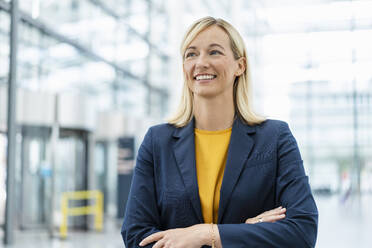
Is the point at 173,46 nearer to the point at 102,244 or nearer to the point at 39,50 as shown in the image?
the point at 39,50

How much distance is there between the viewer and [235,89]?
183 cm

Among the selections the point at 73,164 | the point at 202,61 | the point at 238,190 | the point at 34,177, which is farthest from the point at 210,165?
the point at 73,164

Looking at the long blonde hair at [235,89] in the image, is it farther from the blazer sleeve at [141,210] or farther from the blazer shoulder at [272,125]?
the blazer sleeve at [141,210]

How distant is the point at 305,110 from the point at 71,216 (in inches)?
451

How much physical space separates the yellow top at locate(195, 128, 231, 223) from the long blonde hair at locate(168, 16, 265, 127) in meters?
0.09

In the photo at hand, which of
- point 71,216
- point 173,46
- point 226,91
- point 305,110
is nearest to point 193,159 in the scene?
point 226,91

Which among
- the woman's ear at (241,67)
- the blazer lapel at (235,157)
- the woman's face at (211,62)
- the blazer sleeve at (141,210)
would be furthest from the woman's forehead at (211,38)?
the blazer sleeve at (141,210)

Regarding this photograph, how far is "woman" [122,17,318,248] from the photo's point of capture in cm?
157

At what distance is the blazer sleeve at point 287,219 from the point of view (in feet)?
5.04

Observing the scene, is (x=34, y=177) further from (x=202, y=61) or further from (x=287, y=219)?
(x=287, y=219)

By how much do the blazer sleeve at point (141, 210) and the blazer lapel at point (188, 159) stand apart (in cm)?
14

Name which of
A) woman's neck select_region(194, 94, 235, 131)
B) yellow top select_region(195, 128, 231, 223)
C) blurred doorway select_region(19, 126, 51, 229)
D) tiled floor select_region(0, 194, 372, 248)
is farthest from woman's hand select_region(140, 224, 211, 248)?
blurred doorway select_region(19, 126, 51, 229)

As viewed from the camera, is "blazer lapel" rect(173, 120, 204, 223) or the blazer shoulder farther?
the blazer shoulder

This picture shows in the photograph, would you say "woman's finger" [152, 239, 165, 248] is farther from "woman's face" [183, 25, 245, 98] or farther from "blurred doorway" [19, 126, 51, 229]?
"blurred doorway" [19, 126, 51, 229]
